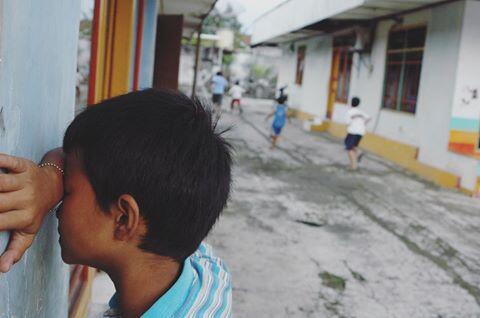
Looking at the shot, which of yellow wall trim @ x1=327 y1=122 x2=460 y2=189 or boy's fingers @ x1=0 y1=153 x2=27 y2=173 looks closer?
boy's fingers @ x1=0 y1=153 x2=27 y2=173

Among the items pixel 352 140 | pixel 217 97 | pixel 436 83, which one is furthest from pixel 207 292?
pixel 217 97

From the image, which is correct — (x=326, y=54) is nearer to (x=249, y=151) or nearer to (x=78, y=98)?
(x=249, y=151)

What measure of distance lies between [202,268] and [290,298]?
289cm

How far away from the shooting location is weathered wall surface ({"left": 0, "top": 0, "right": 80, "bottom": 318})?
2.61 ft

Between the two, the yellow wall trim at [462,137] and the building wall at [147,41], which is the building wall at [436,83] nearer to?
the yellow wall trim at [462,137]

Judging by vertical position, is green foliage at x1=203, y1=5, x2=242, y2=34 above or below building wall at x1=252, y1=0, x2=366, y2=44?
above

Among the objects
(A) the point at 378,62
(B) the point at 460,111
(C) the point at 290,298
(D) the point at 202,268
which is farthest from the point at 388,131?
(D) the point at 202,268

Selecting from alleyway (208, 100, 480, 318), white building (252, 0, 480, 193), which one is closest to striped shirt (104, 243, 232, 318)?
→ alleyway (208, 100, 480, 318)

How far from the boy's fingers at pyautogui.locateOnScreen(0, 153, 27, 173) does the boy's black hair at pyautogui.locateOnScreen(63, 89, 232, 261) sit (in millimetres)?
136

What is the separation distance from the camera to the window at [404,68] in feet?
34.1

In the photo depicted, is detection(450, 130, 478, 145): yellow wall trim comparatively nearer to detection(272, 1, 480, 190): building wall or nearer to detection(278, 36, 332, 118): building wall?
detection(272, 1, 480, 190): building wall

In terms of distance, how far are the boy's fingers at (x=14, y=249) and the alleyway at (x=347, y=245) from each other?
1.59 metres

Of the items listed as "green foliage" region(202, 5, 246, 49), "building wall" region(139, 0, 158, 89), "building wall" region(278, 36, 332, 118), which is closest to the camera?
"building wall" region(139, 0, 158, 89)

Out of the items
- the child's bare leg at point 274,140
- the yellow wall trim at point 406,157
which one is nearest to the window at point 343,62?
the yellow wall trim at point 406,157
